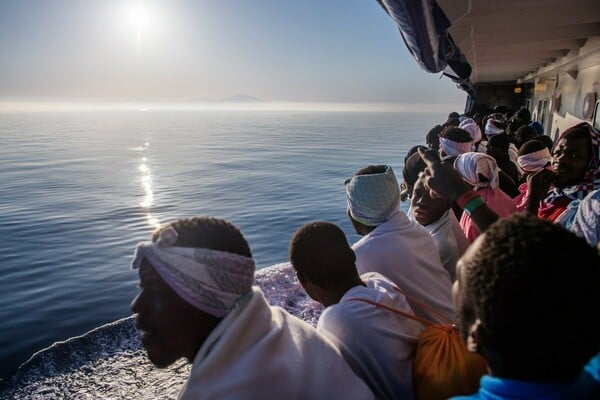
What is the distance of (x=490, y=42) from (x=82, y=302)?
731 cm

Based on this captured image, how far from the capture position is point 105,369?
164 inches

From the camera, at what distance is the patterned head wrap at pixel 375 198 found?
2.51 metres

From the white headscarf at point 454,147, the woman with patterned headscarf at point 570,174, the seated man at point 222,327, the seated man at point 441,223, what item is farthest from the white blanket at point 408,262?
the white headscarf at point 454,147

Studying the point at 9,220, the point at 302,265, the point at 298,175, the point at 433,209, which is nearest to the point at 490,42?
the point at 433,209

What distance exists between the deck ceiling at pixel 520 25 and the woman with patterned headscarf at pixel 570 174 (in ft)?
5.23

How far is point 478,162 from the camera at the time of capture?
3484 millimetres

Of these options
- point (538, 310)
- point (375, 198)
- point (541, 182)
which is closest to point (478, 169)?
point (541, 182)

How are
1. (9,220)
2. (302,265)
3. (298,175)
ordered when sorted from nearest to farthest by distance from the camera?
1. (302,265)
2. (9,220)
3. (298,175)

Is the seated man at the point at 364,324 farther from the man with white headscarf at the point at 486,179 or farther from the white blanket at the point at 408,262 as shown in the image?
the man with white headscarf at the point at 486,179

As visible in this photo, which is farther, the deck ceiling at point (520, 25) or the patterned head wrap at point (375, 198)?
the deck ceiling at point (520, 25)

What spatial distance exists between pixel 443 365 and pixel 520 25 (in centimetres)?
516

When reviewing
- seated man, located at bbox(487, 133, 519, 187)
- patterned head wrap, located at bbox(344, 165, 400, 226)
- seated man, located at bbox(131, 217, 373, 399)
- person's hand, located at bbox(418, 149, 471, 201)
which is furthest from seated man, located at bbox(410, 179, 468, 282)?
seated man, located at bbox(487, 133, 519, 187)

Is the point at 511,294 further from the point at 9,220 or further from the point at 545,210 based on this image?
the point at 9,220

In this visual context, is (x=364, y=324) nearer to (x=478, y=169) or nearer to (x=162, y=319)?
(x=162, y=319)
